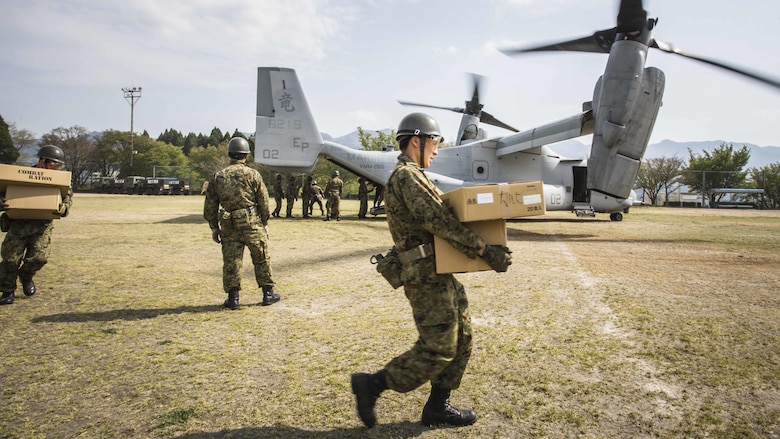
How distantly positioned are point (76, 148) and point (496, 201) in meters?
72.7

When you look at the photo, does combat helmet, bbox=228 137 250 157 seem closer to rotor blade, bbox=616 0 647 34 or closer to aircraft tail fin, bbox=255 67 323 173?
aircraft tail fin, bbox=255 67 323 173

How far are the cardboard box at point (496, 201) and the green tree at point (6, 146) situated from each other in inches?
2699

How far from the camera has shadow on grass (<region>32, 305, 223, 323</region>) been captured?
4.79m

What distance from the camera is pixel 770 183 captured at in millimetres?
43750

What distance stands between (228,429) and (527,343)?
2.77 metres

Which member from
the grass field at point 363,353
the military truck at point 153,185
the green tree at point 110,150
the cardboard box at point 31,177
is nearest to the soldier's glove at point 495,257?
the grass field at point 363,353

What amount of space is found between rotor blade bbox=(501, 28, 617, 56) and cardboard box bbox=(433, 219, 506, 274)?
1191 cm

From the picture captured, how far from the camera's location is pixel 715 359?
3.75 m

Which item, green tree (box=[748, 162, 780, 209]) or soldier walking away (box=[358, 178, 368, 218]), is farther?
green tree (box=[748, 162, 780, 209])

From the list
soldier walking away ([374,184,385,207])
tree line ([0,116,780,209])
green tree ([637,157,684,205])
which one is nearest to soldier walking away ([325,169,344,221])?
soldier walking away ([374,184,385,207])

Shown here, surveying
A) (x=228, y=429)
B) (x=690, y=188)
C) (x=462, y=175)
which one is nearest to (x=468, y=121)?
(x=462, y=175)

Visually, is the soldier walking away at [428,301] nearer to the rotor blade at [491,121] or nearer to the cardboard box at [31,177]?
the cardboard box at [31,177]

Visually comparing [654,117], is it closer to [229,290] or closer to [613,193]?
[613,193]

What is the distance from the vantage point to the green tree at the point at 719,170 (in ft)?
154
